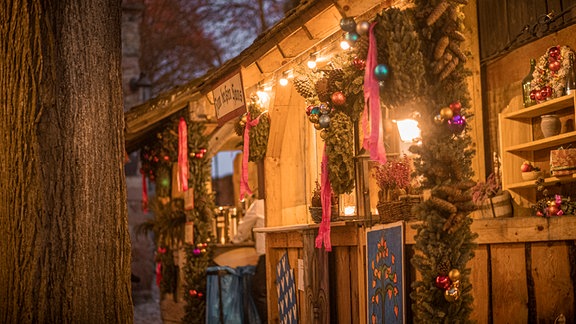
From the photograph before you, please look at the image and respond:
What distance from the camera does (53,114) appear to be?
5.04 metres

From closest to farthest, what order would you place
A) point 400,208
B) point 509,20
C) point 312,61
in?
1. point 400,208
2. point 312,61
3. point 509,20

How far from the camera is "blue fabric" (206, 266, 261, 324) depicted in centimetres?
1227

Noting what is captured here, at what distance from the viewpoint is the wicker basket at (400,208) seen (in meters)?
6.80

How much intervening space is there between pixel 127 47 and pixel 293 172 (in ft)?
52.7

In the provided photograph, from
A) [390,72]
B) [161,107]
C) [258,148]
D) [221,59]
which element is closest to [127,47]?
[221,59]

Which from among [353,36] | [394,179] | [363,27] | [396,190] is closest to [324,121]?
[394,179]

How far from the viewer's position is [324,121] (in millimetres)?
8125

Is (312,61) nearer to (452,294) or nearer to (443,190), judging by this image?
(443,190)

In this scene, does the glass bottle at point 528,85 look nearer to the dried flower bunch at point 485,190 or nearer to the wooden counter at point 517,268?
the dried flower bunch at point 485,190

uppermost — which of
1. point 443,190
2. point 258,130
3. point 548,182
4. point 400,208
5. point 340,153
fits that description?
point 258,130

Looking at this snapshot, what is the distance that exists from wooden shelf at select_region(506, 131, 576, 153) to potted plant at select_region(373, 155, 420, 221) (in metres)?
1.82

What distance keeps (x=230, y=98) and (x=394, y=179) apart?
3462mm

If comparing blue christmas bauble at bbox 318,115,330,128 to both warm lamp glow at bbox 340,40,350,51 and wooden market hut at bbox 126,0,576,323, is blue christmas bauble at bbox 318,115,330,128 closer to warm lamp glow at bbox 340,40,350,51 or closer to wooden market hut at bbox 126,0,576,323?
warm lamp glow at bbox 340,40,350,51

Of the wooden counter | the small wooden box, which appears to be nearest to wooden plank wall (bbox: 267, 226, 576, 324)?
the wooden counter
